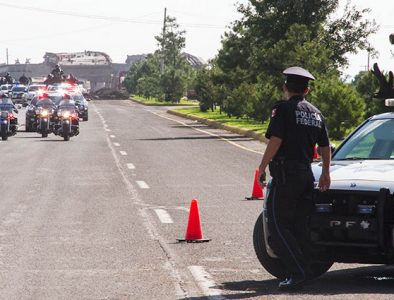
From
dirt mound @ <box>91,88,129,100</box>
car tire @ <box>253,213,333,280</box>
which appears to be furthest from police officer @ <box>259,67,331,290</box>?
dirt mound @ <box>91,88,129,100</box>

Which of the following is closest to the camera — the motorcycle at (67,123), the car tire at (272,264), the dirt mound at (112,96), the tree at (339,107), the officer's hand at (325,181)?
the officer's hand at (325,181)

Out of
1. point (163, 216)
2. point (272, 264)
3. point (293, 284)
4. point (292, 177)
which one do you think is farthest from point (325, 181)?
point (163, 216)

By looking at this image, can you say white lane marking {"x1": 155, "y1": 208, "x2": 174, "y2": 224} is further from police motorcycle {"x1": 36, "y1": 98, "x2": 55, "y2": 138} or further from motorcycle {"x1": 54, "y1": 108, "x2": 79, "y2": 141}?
police motorcycle {"x1": 36, "y1": 98, "x2": 55, "y2": 138}

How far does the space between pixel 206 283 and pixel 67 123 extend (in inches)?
1131

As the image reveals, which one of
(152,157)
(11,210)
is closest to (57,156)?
(152,157)

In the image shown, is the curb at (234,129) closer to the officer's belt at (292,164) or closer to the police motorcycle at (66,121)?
the police motorcycle at (66,121)

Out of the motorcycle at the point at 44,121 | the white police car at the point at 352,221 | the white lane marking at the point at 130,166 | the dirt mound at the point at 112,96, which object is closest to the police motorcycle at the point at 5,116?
the motorcycle at the point at 44,121

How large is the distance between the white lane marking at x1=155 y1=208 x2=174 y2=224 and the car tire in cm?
479

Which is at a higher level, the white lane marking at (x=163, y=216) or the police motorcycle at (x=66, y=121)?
the white lane marking at (x=163, y=216)

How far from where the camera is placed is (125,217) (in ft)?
49.0

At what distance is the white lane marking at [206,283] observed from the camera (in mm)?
8906

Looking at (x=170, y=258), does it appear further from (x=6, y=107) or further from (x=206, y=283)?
(x=6, y=107)

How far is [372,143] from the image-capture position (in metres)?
10.6

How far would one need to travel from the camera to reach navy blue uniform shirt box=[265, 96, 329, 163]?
29.1 ft
